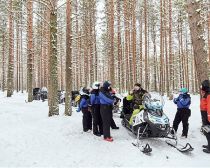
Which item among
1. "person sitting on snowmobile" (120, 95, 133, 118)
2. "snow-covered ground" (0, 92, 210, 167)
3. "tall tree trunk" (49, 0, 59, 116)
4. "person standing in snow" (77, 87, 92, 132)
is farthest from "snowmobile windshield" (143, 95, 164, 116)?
"tall tree trunk" (49, 0, 59, 116)

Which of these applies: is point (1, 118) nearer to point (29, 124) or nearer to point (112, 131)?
point (29, 124)

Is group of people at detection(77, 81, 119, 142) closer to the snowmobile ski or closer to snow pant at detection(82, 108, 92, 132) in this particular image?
snow pant at detection(82, 108, 92, 132)

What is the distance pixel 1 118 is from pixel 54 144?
17.4 feet

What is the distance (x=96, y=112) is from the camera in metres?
9.33

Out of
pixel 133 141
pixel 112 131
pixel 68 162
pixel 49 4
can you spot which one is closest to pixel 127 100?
pixel 112 131

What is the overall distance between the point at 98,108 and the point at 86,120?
0.74 metres

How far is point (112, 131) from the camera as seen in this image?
9906mm

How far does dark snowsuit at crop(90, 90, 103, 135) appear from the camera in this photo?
30.5 feet

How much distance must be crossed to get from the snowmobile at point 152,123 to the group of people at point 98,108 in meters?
0.84

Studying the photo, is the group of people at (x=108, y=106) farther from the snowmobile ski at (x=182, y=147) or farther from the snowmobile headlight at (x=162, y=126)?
the snowmobile headlight at (x=162, y=126)

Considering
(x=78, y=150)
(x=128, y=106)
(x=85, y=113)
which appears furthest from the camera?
(x=128, y=106)

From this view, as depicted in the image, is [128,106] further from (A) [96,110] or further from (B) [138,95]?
(A) [96,110]

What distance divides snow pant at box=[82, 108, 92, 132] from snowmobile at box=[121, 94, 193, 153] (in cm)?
147

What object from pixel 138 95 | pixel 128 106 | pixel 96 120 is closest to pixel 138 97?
pixel 138 95
